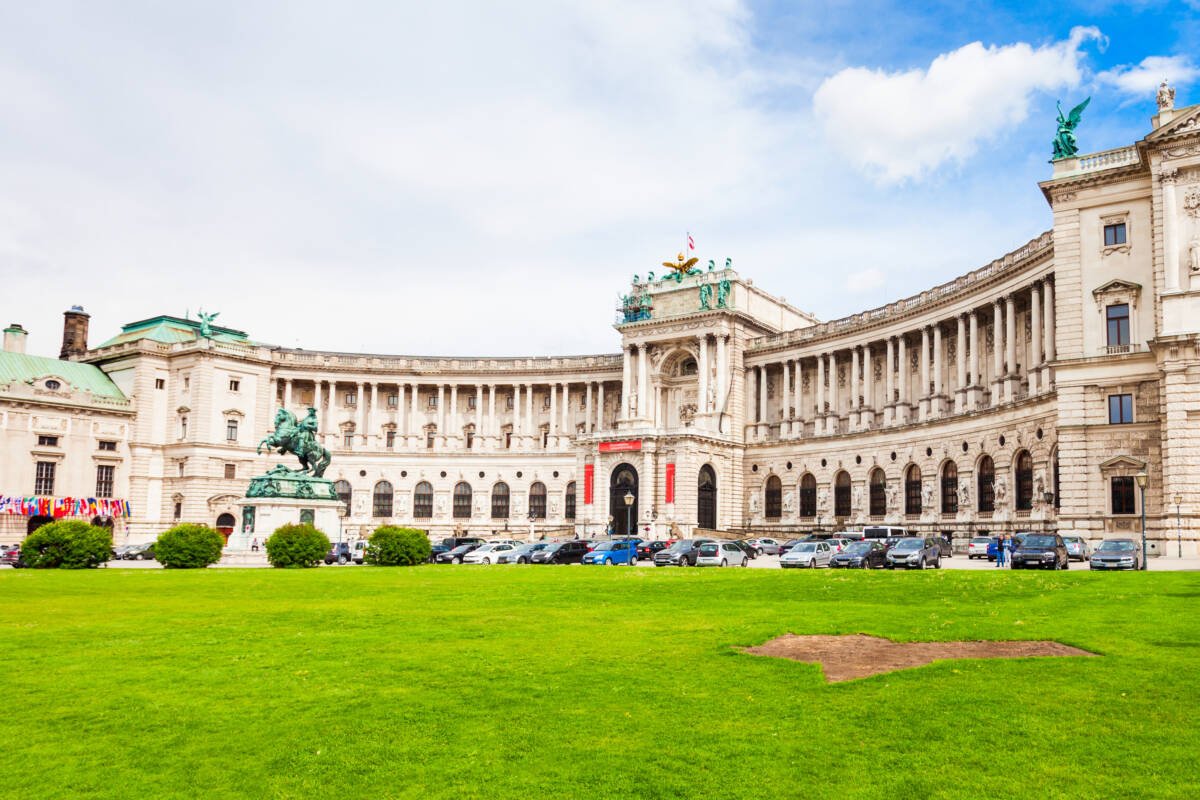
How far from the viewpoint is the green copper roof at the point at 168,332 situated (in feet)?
351

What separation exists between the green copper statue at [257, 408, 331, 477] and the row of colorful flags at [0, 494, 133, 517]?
1717 inches

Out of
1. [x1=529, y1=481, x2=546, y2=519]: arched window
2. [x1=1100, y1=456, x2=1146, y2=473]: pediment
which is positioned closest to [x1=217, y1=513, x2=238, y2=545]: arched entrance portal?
[x1=529, y1=481, x2=546, y2=519]: arched window

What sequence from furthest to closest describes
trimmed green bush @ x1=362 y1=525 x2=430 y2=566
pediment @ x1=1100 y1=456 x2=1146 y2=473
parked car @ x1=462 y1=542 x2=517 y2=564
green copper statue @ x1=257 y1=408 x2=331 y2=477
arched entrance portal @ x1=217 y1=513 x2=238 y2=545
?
arched entrance portal @ x1=217 y1=513 x2=238 y2=545 → parked car @ x1=462 y1=542 x2=517 y2=564 → green copper statue @ x1=257 y1=408 x2=331 y2=477 → pediment @ x1=1100 y1=456 x2=1146 y2=473 → trimmed green bush @ x1=362 y1=525 x2=430 y2=566

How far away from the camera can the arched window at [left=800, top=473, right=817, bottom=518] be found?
315 ft

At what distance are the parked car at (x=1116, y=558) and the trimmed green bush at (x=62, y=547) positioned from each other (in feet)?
142

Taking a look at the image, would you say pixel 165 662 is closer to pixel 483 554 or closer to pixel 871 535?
pixel 483 554

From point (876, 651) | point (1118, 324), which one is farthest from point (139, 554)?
point (1118, 324)

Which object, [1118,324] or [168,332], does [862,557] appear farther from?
[168,332]

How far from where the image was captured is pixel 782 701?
48.4 feet

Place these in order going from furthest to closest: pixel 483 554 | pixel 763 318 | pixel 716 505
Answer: pixel 763 318, pixel 716 505, pixel 483 554

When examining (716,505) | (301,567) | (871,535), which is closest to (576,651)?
(301,567)

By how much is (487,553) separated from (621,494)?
35.5 meters

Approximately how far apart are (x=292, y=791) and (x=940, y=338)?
79.3 meters

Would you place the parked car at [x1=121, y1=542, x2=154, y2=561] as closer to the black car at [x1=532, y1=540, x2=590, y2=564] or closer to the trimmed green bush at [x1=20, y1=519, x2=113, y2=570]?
the trimmed green bush at [x1=20, y1=519, x2=113, y2=570]
